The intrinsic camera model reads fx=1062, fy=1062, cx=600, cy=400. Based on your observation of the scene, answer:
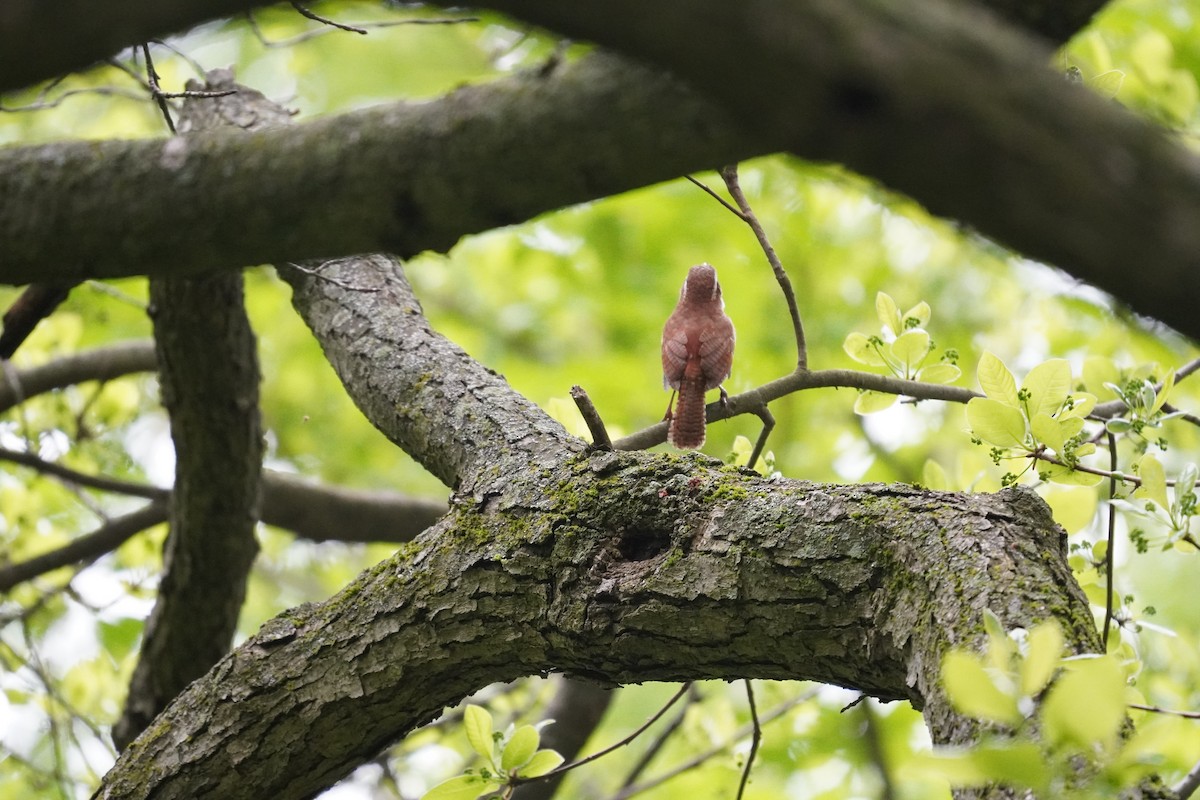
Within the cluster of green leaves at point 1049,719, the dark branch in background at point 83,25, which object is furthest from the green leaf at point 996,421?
the dark branch in background at point 83,25

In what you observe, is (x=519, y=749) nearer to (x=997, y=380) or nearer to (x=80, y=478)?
(x=997, y=380)

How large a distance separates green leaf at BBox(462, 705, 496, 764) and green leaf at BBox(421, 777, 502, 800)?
0.06 meters

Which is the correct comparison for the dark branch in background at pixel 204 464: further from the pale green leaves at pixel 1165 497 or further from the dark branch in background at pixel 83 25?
the pale green leaves at pixel 1165 497

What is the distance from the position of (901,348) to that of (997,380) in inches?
21.4

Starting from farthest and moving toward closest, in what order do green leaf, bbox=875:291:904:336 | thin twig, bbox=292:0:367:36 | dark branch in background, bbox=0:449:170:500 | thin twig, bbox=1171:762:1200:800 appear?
dark branch in background, bbox=0:449:170:500 → green leaf, bbox=875:291:904:336 → thin twig, bbox=1171:762:1200:800 → thin twig, bbox=292:0:367:36

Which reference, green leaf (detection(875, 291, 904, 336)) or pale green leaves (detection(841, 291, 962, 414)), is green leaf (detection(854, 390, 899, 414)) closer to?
pale green leaves (detection(841, 291, 962, 414))

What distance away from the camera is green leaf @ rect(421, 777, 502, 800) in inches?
91.7

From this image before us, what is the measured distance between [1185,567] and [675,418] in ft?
14.5

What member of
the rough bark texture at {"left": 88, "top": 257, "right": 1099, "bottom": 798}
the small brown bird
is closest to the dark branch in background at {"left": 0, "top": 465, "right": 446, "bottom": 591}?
the small brown bird

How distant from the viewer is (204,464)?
3.79 meters

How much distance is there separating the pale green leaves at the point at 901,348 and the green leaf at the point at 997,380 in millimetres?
464

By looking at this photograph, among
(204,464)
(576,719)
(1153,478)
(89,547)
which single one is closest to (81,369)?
(89,547)

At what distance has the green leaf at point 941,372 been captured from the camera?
2.86 m

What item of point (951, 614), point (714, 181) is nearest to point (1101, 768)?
point (951, 614)
